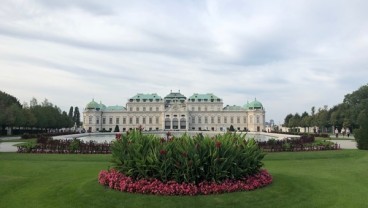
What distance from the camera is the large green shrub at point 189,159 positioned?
11078 mm

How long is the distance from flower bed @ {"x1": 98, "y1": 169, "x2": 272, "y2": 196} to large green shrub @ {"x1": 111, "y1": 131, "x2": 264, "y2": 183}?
0.18 meters

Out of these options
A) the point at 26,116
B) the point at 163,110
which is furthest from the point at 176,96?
the point at 26,116

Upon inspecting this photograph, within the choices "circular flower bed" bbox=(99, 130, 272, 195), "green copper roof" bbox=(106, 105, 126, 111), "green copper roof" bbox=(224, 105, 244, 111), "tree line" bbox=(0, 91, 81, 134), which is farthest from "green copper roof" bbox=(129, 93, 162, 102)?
"circular flower bed" bbox=(99, 130, 272, 195)

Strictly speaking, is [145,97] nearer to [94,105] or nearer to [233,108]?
[94,105]

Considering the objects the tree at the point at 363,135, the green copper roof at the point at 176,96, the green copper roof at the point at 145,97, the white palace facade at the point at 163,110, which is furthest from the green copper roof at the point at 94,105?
the tree at the point at 363,135

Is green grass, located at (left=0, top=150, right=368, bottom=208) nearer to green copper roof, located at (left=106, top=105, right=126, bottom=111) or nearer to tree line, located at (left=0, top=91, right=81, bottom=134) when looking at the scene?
tree line, located at (left=0, top=91, right=81, bottom=134)

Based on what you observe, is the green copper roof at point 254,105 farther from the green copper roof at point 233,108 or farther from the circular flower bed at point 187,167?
the circular flower bed at point 187,167

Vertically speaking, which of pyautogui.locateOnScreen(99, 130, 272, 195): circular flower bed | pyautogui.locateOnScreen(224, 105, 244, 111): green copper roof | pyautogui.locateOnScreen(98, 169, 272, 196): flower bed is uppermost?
pyautogui.locateOnScreen(224, 105, 244, 111): green copper roof

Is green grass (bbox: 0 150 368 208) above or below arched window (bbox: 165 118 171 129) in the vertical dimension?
below

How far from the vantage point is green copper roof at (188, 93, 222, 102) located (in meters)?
164

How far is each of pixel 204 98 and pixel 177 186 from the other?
154 meters

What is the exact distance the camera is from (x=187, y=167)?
10.9 metres

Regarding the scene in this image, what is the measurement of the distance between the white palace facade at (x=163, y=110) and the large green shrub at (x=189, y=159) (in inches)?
5774

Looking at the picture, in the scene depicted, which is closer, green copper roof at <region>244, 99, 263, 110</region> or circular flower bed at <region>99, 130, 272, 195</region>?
circular flower bed at <region>99, 130, 272, 195</region>
